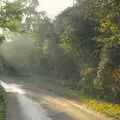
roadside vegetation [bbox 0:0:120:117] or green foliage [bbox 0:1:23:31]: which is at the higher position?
green foliage [bbox 0:1:23:31]

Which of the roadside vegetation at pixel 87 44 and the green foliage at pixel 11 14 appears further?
the green foliage at pixel 11 14

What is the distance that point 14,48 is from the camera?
255ft

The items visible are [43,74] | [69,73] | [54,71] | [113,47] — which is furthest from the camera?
[43,74]

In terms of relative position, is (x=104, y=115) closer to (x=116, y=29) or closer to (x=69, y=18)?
(x=116, y=29)

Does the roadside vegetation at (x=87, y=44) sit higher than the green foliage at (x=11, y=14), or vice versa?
the green foliage at (x=11, y=14)

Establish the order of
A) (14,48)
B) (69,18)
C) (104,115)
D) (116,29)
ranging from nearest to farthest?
(116,29)
(104,115)
(69,18)
(14,48)

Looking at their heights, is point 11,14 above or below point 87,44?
above

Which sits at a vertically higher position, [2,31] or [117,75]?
[2,31]

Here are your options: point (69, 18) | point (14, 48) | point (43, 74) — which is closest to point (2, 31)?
point (69, 18)

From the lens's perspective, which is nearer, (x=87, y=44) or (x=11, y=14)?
(x=11, y=14)

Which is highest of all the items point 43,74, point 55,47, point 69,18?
point 69,18

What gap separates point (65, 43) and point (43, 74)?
31341 millimetres

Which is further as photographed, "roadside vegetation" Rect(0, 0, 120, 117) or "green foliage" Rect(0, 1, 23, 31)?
"green foliage" Rect(0, 1, 23, 31)

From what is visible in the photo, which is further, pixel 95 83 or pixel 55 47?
pixel 55 47
